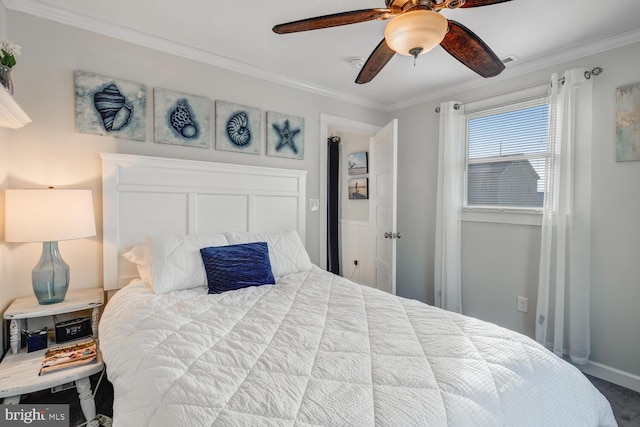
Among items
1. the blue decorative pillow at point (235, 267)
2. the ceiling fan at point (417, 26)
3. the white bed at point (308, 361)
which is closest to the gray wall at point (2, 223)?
the white bed at point (308, 361)

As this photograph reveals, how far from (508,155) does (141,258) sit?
2996mm

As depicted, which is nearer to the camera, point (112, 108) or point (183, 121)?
point (112, 108)

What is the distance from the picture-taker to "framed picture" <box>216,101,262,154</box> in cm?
248

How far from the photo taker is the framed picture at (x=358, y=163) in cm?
410

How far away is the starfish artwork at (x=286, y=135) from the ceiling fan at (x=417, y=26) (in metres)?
1.37

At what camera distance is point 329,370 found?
995mm

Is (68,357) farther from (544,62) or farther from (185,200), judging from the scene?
(544,62)

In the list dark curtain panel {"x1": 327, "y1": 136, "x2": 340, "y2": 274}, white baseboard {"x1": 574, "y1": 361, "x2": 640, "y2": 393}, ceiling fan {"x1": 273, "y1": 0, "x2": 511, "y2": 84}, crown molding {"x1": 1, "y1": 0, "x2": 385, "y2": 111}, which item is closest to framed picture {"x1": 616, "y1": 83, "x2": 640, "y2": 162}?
ceiling fan {"x1": 273, "y1": 0, "x2": 511, "y2": 84}

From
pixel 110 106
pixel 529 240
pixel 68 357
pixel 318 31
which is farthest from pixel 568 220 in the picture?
pixel 110 106

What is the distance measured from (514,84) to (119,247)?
11.0 feet

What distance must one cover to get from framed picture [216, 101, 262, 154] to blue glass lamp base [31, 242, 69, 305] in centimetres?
127

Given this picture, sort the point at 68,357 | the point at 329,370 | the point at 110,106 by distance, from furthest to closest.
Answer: the point at 110,106
the point at 68,357
the point at 329,370

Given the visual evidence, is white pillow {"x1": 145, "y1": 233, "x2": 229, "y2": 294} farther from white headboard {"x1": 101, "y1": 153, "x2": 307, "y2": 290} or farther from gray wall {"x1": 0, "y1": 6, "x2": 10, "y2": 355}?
gray wall {"x1": 0, "y1": 6, "x2": 10, "y2": 355}

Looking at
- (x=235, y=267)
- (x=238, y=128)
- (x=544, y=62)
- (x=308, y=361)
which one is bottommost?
(x=308, y=361)
